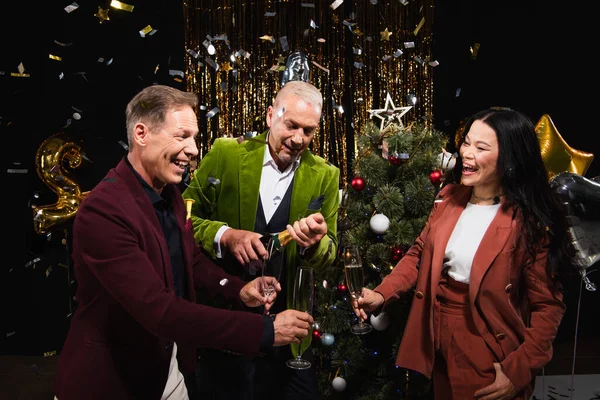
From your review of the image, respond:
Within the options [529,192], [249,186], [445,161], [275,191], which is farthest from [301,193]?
[445,161]

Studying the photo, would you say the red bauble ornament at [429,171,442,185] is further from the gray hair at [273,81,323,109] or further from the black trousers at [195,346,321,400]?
the black trousers at [195,346,321,400]

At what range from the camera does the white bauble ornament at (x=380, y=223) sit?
3.33 meters

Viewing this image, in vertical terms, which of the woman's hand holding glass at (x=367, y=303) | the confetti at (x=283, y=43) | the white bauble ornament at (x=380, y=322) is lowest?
the white bauble ornament at (x=380, y=322)

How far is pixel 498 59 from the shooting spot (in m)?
4.91

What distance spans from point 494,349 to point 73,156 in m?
3.41

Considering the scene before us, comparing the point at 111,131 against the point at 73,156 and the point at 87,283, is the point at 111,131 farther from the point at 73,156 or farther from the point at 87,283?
the point at 87,283

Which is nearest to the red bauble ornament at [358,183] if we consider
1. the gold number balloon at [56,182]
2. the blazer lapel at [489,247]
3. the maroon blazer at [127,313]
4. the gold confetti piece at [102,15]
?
the blazer lapel at [489,247]

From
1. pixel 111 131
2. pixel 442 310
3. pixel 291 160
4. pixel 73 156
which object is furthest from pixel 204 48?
pixel 442 310

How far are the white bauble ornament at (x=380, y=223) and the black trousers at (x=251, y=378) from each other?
2.99 feet

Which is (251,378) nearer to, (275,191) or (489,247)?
(275,191)

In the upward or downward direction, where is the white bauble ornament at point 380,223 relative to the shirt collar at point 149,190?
downward

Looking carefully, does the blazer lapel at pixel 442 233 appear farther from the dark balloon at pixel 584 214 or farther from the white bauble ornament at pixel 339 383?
the white bauble ornament at pixel 339 383

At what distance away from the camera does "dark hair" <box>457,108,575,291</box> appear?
2289 mm

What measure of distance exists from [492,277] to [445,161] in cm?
126
